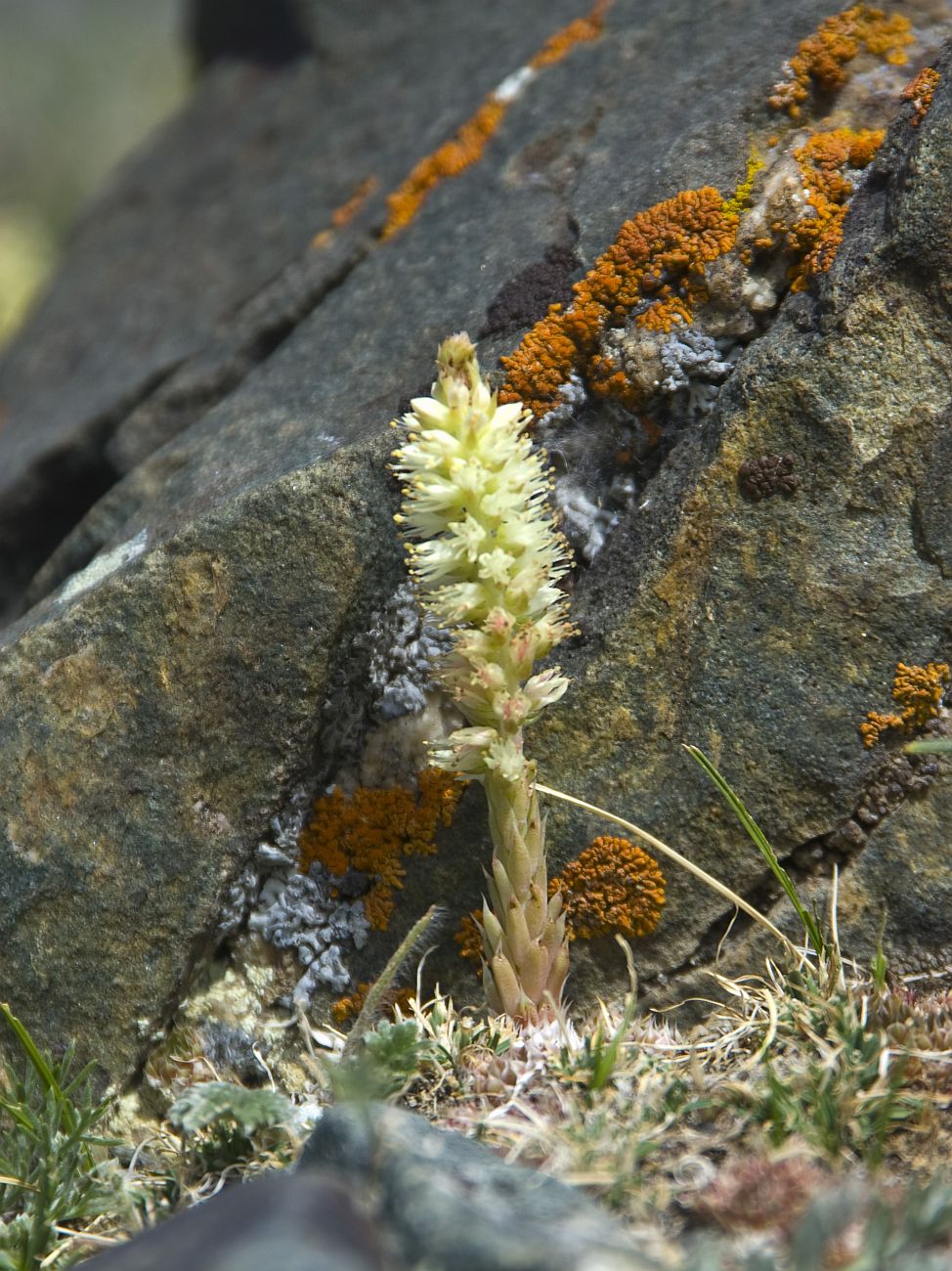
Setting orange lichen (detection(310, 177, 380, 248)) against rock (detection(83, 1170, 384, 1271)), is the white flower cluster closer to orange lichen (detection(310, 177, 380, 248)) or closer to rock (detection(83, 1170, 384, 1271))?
rock (detection(83, 1170, 384, 1271))

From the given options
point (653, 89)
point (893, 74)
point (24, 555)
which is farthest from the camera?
point (24, 555)

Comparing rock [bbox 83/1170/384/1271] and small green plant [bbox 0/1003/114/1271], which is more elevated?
rock [bbox 83/1170/384/1271]

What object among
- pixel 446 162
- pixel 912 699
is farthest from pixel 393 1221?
pixel 446 162

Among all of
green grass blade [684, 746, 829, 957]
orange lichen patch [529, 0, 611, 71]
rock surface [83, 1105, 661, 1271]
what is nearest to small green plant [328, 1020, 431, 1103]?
rock surface [83, 1105, 661, 1271]

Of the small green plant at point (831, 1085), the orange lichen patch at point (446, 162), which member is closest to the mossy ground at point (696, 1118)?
the small green plant at point (831, 1085)

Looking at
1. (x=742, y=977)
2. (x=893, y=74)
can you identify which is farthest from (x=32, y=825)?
(x=893, y=74)

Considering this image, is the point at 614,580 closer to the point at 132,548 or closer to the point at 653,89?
the point at 132,548
